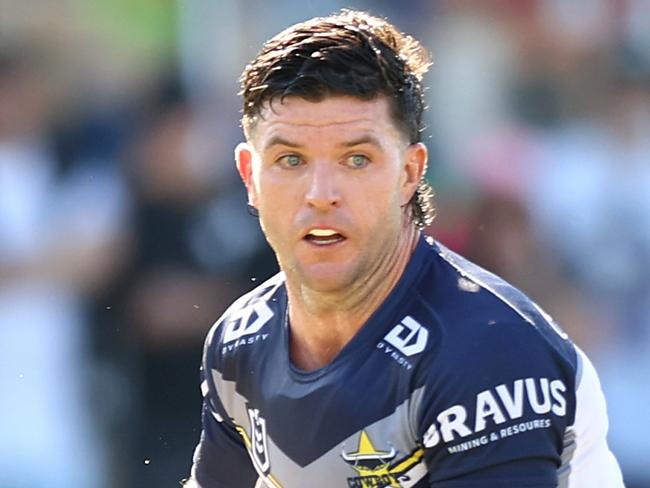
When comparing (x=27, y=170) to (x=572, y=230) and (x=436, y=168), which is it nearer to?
(x=436, y=168)

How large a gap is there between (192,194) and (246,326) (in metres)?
2.47

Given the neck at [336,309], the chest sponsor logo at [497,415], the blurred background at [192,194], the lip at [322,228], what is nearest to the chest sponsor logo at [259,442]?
the neck at [336,309]

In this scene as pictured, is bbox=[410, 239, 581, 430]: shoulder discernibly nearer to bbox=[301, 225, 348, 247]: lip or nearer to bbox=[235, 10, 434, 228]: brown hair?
bbox=[301, 225, 348, 247]: lip

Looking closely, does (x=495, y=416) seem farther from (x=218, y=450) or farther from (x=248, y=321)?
(x=218, y=450)

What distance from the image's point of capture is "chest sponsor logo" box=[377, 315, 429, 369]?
3400 mm

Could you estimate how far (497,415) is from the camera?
3.26 metres

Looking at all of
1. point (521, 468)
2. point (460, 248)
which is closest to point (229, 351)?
point (521, 468)

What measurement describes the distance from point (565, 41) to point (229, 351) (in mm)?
3828

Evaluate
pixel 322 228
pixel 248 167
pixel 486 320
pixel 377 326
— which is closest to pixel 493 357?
pixel 486 320

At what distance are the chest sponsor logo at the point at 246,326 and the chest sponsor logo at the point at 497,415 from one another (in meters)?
0.75

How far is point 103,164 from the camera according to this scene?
6.41 m

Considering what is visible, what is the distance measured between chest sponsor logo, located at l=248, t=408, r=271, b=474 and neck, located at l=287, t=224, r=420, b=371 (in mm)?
185

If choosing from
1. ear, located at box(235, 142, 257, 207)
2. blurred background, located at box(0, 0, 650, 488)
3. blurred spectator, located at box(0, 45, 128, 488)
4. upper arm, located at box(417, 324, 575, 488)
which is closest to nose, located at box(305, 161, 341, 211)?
ear, located at box(235, 142, 257, 207)

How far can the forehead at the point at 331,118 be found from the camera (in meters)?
3.47
